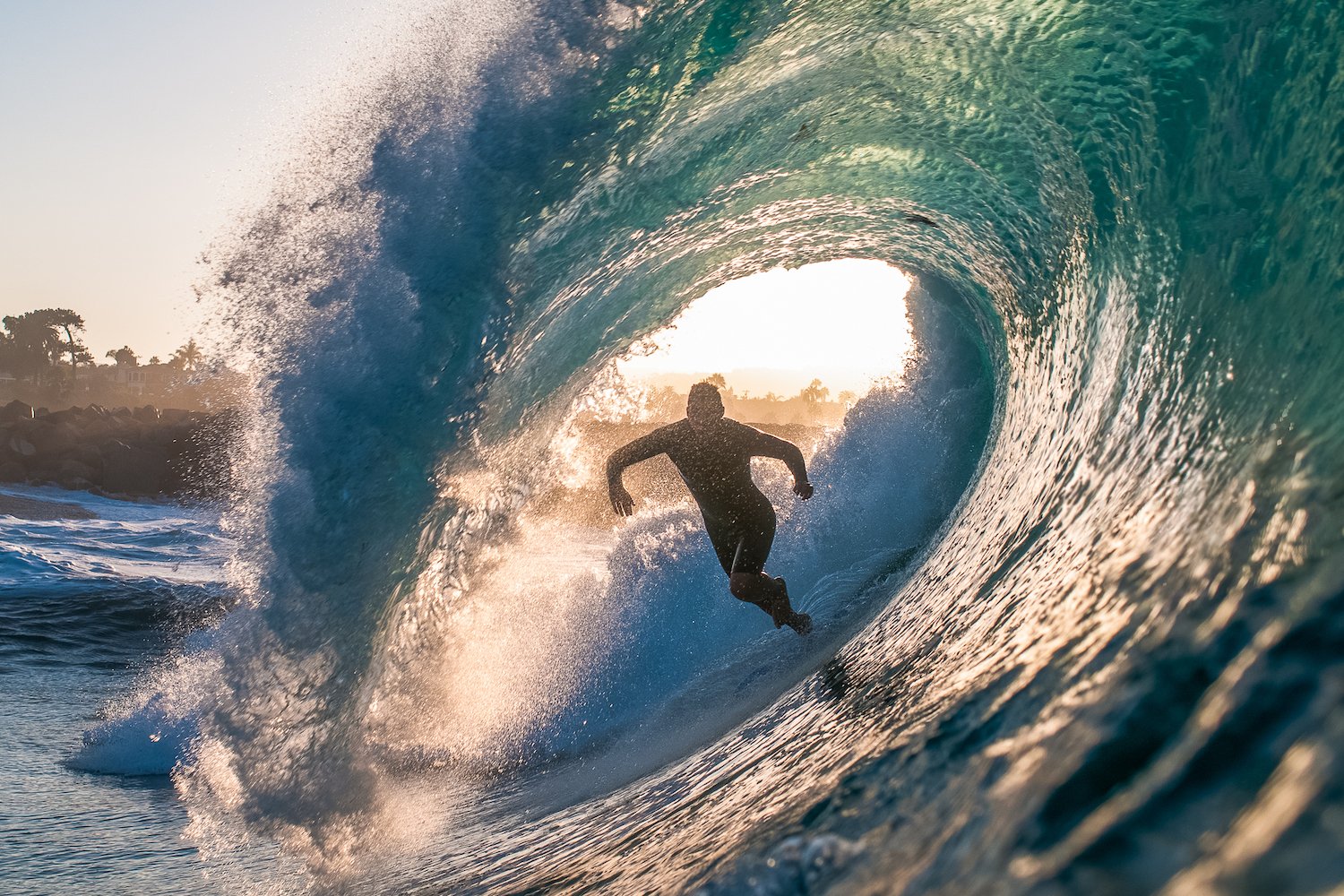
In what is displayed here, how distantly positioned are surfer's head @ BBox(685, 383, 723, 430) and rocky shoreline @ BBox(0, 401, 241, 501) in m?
27.4

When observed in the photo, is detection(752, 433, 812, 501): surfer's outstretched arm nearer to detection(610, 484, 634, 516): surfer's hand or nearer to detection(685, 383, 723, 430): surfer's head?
detection(685, 383, 723, 430): surfer's head

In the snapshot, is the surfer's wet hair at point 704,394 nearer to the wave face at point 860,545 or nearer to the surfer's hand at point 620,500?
the surfer's hand at point 620,500

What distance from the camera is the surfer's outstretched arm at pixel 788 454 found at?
4.73 meters

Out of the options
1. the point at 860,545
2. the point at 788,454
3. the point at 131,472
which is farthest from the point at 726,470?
the point at 131,472

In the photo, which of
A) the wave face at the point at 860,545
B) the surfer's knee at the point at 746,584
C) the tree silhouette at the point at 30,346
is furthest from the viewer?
the tree silhouette at the point at 30,346

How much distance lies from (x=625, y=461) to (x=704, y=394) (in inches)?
23.7

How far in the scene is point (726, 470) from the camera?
16.5 feet

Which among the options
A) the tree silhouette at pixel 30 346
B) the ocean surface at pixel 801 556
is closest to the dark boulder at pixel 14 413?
the ocean surface at pixel 801 556

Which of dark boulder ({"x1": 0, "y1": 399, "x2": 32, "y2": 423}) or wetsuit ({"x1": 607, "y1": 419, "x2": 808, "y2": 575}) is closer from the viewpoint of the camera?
wetsuit ({"x1": 607, "y1": 419, "x2": 808, "y2": 575})

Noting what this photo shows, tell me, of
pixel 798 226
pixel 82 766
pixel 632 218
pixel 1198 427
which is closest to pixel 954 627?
pixel 1198 427

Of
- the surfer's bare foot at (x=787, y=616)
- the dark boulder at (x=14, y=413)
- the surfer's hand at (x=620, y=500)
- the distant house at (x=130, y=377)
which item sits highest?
the distant house at (x=130, y=377)

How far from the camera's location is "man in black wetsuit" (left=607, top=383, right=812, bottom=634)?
4.94m

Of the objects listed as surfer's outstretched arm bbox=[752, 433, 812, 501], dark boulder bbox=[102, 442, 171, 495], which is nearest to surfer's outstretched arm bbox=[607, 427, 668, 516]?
surfer's outstretched arm bbox=[752, 433, 812, 501]

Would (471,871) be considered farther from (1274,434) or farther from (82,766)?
(82,766)
